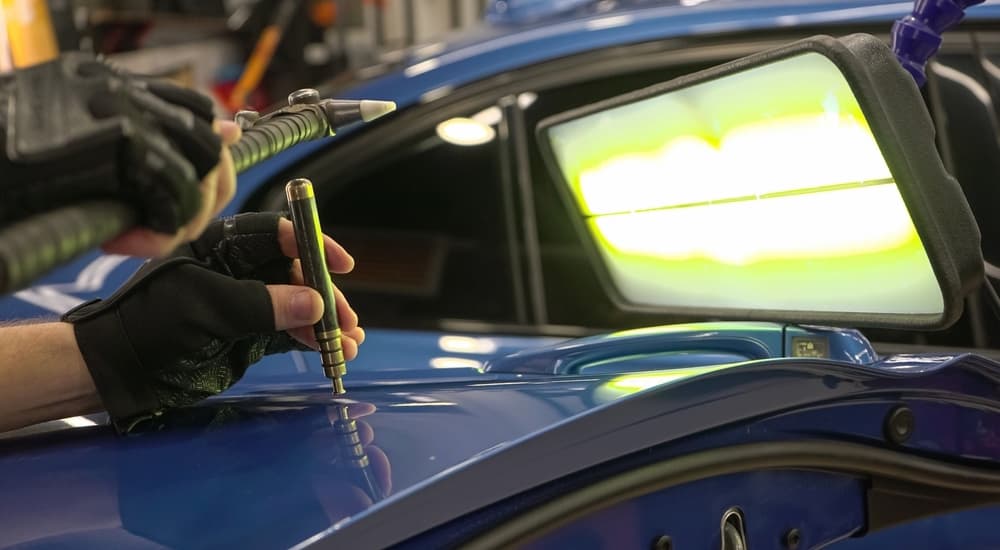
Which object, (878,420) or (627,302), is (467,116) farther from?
(878,420)

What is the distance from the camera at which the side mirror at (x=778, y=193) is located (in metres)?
0.96

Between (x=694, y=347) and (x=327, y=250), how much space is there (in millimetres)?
438

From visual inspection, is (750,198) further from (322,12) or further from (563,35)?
(322,12)

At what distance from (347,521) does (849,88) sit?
612mm

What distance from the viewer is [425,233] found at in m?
2.15

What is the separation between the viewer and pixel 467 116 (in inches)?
79.9

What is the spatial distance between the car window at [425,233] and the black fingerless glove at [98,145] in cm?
137

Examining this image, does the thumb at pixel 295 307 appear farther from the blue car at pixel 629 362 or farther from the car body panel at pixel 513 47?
the car body panel at pixel 513 47

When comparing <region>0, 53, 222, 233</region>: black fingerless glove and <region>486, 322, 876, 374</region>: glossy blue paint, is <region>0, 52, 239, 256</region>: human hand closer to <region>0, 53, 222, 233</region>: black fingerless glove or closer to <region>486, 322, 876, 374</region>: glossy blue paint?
<region>0, 53, 222, 233</region>: black fingerless glove

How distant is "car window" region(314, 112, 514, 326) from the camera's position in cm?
205

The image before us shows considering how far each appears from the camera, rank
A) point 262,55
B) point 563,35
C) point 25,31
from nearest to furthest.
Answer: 1. point 563,35
2. point 25,31
3. point 262,55

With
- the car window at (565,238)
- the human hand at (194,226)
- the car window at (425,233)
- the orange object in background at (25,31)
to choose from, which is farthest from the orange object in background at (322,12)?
the human hand at (194,226)

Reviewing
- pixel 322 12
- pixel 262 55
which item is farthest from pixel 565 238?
pixel 322 12

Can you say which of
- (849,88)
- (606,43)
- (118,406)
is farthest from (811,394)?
(606,43)
